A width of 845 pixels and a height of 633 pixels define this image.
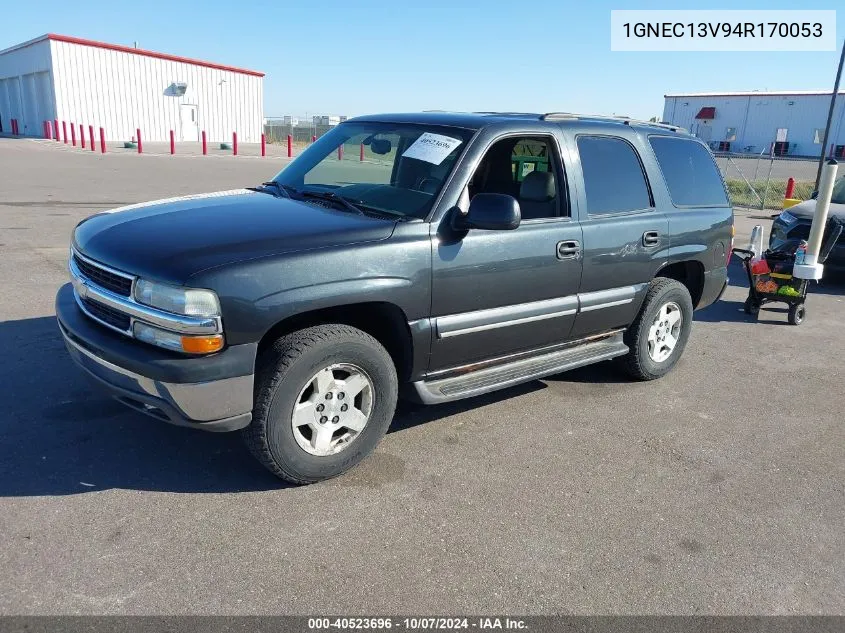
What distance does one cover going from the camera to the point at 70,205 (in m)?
13.1

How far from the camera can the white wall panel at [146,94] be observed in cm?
3738

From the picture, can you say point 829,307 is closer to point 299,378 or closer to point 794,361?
point 794,361

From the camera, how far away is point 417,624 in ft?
8.68

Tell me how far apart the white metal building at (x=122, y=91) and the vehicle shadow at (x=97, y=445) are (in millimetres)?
37362

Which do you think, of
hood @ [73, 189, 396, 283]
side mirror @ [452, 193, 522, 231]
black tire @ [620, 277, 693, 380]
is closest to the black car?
black tire @ [620, 277, 693, 380]

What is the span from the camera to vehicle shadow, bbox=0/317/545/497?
3518 millimetres

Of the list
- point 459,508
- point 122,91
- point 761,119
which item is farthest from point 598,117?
point 761,119

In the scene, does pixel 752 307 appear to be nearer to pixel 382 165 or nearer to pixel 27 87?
pixel 382 165

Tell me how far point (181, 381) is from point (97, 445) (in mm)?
1182

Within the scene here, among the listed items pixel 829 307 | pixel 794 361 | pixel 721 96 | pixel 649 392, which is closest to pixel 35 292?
pixel 649 392

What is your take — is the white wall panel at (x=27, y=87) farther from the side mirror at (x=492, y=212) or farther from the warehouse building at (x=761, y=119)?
the warehouse building at (x=761, y=119)

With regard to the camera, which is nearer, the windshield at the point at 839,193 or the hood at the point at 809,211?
the hood at the point at 809,211

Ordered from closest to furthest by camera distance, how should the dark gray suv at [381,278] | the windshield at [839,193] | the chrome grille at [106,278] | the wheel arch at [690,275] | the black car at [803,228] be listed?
the dark gray suv at [381,278] < the chrome grille at [106,278] < the wheel arch at [690,275] < the black car at [803,228] < the windshield at [839,193]

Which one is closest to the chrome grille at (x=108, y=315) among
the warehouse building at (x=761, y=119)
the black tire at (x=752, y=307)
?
the black tire at (x=752, y=307)
